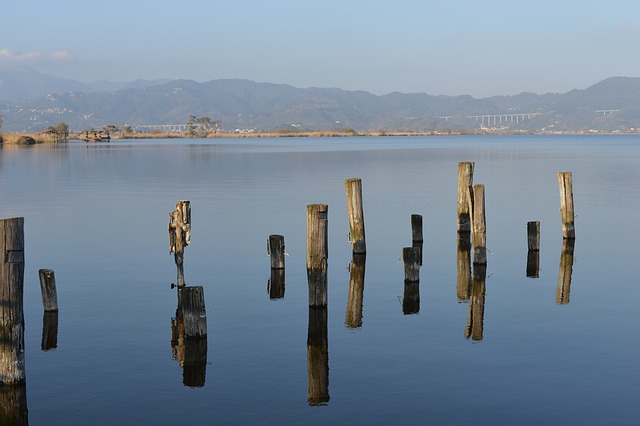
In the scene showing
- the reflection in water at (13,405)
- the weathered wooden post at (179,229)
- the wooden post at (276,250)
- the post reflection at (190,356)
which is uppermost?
the weathered wooden post at (179,229)

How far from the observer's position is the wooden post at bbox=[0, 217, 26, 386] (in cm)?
1456

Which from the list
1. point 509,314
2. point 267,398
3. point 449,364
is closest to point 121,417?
point 267,398

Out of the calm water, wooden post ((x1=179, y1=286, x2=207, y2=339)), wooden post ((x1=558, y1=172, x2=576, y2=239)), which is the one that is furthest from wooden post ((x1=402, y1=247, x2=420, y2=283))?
wooden post ((x1=558, y1=172, x2=576, y2=239))

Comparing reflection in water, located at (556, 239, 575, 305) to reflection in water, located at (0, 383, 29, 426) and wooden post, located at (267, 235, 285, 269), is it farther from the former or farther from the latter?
reflection in water, located at (0, 383, 29, 426)

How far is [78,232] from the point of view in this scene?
35438 mm

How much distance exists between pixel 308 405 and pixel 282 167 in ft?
231

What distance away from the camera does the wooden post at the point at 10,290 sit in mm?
14555

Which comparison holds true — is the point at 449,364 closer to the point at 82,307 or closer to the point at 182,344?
the point at 182,344

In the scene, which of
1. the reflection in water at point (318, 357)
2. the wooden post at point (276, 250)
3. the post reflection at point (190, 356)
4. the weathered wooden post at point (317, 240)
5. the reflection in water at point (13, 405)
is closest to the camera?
the reflection in water at point (13, 405)

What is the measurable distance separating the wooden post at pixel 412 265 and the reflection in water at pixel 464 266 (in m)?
1.22

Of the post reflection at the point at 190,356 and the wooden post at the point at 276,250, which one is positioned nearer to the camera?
the post reflection at the point at 190,356

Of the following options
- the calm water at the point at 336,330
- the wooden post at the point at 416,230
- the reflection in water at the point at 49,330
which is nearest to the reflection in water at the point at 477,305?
the calm water at the point at 336,330

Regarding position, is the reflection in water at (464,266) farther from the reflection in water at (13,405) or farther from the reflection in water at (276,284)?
the reflection in water at (13,405)

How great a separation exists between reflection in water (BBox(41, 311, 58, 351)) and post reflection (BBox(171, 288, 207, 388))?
2478 millimetres
